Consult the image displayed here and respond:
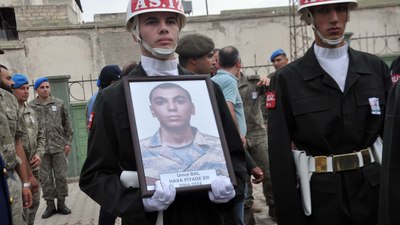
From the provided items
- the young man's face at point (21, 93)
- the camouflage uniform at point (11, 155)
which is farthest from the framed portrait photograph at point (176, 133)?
the young man's face at point (21, 93)

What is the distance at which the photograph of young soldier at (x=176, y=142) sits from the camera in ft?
7.45

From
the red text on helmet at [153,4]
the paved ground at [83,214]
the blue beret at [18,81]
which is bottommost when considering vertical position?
the paved ground at [83,214]

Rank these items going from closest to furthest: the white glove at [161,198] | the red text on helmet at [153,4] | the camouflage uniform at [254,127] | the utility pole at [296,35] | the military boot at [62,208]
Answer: the white glove at [161,198] → the red text on helmet at [153,4] → the camouflage uniform at [254,127] → the military boot at [62,208] → the utility pole at [296,35]

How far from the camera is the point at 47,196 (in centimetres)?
754

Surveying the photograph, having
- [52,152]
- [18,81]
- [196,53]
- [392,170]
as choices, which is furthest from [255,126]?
[392,170]

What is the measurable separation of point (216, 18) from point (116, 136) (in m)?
15.3

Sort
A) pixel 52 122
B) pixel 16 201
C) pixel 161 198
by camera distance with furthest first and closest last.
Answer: pixel 52 122
pixel 16 201
pixel 161 198

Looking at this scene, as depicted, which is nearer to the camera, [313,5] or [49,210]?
[313,5]

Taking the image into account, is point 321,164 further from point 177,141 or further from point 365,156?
point 177,141

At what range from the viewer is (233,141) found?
8.49 ft

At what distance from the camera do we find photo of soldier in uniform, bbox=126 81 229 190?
89.0 inches

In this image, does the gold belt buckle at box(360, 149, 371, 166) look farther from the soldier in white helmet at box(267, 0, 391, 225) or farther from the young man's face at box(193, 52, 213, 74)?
the young man's face at box(193, 52, 213, 74)

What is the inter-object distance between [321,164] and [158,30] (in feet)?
4.22

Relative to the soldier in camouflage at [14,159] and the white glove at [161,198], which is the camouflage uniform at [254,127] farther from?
the white glove at [161,198]
